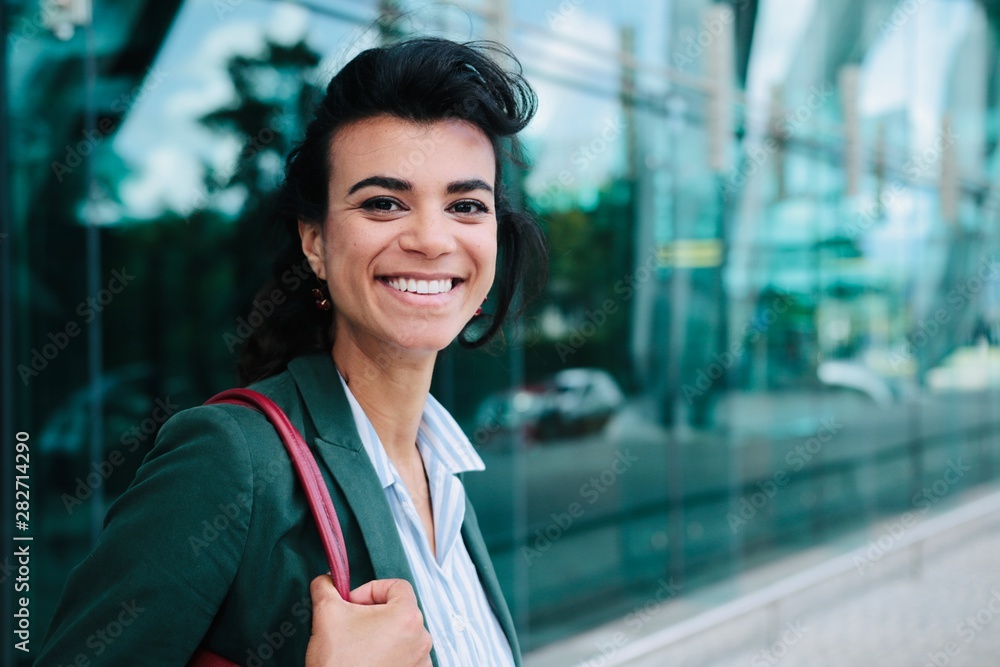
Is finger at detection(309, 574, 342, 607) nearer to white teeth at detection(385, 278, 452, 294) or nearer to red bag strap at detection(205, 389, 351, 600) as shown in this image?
red bag strap at detection(205, 389, 351, 600)

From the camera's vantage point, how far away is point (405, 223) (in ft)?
4.19

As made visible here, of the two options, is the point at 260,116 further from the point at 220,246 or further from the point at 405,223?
the point at 405,223

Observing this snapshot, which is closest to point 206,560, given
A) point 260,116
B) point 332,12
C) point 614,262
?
point 260,116

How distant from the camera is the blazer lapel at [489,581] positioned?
1476 millimetres

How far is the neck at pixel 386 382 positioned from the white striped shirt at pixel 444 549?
0.12 ft

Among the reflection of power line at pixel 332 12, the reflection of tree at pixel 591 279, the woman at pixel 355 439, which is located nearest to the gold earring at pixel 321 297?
the woman at pixel 355 439

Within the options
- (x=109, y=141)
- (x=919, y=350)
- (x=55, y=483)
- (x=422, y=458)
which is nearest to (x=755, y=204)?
(x=919, y=350)

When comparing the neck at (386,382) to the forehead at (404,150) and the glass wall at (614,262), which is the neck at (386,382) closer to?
the forehead at (404,150)

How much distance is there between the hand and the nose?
1.55ft

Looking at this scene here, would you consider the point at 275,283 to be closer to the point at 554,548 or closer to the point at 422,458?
the point at 422,458

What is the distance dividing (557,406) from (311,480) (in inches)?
151

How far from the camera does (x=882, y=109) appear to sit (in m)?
7.99

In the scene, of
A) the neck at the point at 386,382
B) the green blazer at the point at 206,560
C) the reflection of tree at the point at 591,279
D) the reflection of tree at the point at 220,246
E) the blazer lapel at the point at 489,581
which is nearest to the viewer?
the green blazer at the point at 206,560

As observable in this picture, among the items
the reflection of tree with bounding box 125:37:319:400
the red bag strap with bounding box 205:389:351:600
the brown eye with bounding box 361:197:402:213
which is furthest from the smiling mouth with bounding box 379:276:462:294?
the reflection of tree with bounding box 125:37:319:400
